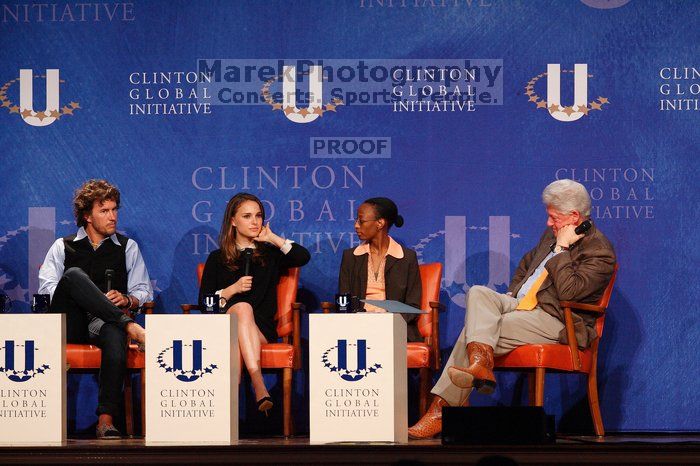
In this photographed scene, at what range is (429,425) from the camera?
16.8 ft

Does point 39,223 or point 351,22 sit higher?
point 351,22

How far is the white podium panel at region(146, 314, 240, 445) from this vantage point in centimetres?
469

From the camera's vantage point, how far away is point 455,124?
6258 mm

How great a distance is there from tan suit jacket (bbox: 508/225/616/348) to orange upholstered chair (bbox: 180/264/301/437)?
4.24ft

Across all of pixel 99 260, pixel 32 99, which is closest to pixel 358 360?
pixel 99 260

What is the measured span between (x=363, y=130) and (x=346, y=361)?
200 cm

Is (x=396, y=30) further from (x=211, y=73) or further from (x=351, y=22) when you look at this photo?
(x=211, y=73)

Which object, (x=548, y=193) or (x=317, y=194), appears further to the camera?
(x=317, y=194)

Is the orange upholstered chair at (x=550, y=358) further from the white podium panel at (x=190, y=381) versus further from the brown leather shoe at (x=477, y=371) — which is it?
A: the white podium panel at (x=190, y=381)

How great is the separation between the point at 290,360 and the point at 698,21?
3.15 metres

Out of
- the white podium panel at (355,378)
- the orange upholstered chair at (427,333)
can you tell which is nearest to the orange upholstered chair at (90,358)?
the orange upholstered chair at (427,333)

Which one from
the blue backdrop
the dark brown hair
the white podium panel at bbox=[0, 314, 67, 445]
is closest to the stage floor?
the white podium panel at bbox=[0, 314, 67, 445]

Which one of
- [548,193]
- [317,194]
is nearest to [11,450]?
[317,194]

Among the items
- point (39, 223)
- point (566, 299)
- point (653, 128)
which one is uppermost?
point (653, 128)
